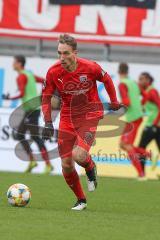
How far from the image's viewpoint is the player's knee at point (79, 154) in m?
10.3

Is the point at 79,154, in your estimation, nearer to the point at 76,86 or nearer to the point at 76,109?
the point at 76,109

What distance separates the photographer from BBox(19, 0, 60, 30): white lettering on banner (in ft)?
73.4

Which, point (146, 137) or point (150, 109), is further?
point (150, 109)

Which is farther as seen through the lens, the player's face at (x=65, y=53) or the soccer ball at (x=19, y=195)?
the soccer ball at (x=19, y=195)

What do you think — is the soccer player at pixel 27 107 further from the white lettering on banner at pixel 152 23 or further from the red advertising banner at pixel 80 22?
the white lettering on banner at pixel 152 23

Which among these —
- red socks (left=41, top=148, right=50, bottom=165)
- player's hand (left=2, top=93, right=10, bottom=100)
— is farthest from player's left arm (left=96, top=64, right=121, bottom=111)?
player's hand (left=2, top=93, right=10, bottom=100)

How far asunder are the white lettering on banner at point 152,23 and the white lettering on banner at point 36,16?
7.49 feet

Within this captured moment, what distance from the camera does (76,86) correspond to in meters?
10.6

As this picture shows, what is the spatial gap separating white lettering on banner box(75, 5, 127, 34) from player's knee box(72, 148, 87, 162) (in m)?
12.0

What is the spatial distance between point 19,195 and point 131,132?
8.12m

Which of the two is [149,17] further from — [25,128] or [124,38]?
[25,128]

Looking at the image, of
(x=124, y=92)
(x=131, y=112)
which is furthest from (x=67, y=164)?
(x=131, y=112)

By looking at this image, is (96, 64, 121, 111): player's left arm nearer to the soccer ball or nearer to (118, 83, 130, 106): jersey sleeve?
the soccer ball

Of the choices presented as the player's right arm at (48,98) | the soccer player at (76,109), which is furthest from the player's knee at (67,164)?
the player's right arm at (48,98)
